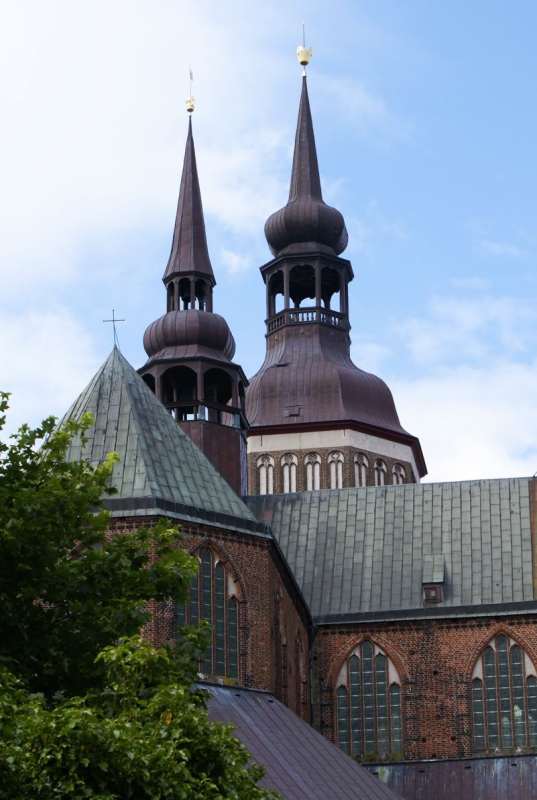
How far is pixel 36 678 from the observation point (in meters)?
23.4

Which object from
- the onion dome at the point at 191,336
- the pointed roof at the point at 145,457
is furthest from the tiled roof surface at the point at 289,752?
the onion dome at the point at 191,336

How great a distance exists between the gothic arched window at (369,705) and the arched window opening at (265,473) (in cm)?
1783

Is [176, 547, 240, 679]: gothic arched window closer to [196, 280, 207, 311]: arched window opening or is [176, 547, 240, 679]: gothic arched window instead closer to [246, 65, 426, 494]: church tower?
[196, 280, 207, 311]: arched window opening

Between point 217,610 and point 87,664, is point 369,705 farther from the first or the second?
point 87,664

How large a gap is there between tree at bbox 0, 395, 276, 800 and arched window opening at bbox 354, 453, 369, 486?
42.2 m

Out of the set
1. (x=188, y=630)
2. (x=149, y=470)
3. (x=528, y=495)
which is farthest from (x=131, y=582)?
(x=528, y=495)

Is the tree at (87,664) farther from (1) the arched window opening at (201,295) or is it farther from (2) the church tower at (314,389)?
(2) the church tower at (314,389)

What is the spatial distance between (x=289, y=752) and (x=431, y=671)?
12679 mm

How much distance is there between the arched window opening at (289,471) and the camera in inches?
2689

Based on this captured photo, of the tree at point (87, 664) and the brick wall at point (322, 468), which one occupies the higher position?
the brick wall at point (322, 468)

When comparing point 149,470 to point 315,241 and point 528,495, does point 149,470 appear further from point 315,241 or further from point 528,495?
point 315,241

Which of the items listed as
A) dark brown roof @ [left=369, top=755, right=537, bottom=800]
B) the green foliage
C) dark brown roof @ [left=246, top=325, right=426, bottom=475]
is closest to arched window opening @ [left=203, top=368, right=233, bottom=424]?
dark brown roof @ [left=369, top=755, right=537, bottom=800]

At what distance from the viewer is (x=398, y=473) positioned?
2753 inches

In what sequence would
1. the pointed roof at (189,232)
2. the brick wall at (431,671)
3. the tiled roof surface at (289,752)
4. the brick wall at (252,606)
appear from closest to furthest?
1. the tiled roof surface at (289,752)
2. the brick wall at (252,606)
3. the brick wall at (431,671)
4. the pointed roof at (189,232)
